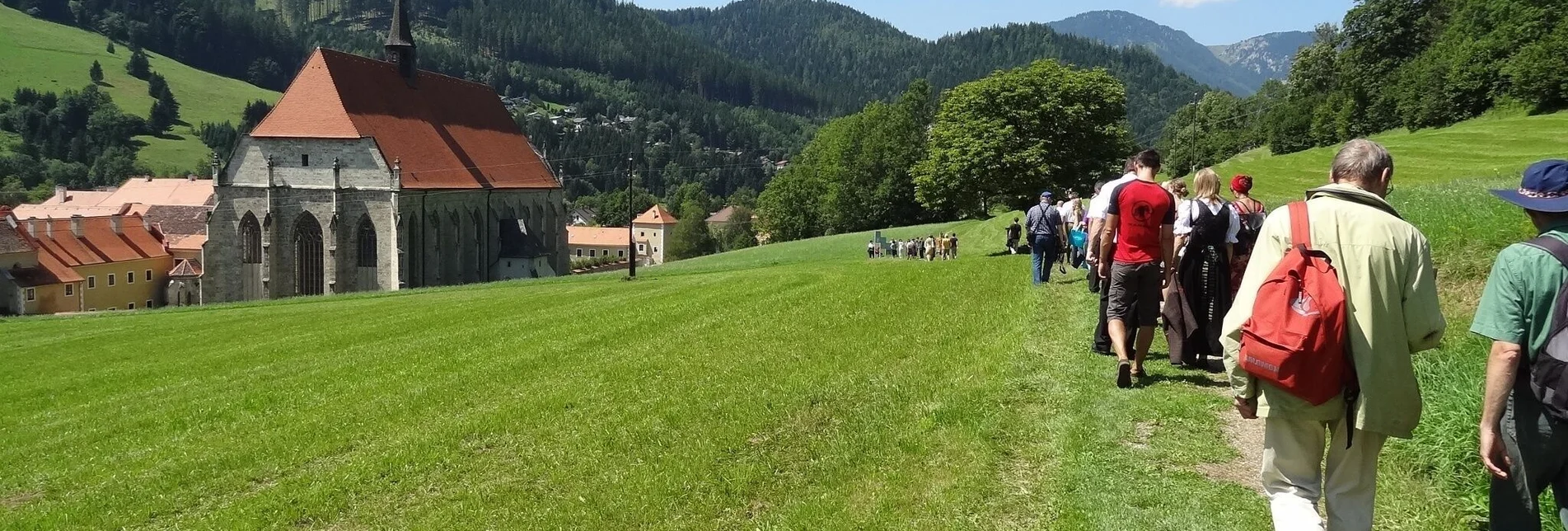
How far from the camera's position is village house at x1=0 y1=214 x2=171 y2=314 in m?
56.7

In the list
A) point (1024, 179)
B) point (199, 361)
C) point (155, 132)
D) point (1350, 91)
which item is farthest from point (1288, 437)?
point (155, 132)

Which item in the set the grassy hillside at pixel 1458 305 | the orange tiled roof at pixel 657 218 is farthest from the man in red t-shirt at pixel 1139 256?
the orange tiled roof at pixel 657 218

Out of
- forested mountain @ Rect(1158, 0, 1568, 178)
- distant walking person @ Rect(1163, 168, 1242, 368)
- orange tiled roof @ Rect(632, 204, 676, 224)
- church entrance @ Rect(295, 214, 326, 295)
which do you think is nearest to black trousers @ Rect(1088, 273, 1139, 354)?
distant walking person @ Rect(1163, 168, 1242, 368)

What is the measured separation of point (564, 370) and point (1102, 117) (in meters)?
45.8

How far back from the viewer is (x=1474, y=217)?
488 inches

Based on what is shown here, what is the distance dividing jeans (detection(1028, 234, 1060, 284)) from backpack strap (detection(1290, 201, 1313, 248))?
11604 millimetres

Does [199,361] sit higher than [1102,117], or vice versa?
[1102,117]

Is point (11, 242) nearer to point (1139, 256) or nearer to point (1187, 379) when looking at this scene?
point (1139, 256)

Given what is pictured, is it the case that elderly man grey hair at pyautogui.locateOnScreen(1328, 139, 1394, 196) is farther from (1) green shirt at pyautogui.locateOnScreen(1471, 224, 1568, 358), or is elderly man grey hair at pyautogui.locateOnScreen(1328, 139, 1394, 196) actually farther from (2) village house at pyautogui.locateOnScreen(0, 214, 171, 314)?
(2) village house at pyautogui.locateOnScreen(0, 214, 171, 314)

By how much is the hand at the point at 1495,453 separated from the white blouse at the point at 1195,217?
16.5ft

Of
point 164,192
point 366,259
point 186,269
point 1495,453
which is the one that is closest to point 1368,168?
point 1495,453

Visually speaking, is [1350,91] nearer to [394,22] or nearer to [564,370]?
[394,22]

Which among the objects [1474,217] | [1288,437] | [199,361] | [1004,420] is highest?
[1474,217]

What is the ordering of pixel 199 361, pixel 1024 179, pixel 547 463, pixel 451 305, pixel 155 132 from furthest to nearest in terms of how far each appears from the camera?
1. pixel 155 132
2. pixel 1024 179
3. pixel 451 305
4. pixel 199 361
5. pixel 547 463
